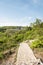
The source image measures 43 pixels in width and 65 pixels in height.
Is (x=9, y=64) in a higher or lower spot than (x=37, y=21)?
lower

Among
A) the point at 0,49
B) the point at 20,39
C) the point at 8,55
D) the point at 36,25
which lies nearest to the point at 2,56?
the point at 8,55

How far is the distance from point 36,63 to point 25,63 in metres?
0.72

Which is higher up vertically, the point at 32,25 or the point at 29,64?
the point at 32,25

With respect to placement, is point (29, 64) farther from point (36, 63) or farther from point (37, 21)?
point (37, 21)

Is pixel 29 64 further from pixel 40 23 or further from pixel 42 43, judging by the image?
pixel 40 23

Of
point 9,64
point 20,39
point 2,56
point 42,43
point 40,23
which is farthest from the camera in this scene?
point 40,23

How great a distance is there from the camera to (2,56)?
12516 millimetres

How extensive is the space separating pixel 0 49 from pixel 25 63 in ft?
23.1

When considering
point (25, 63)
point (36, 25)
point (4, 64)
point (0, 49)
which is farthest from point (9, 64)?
point (36, 25)

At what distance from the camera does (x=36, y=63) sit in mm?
8656

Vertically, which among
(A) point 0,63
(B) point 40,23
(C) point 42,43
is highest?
(B) point 40,23

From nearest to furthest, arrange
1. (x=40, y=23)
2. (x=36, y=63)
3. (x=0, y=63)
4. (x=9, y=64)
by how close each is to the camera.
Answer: (x=36, y=63) < (x=9, y=64) < (x=0, y=63) < (x=40, y=23)

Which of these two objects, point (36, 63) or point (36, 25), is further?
point (36, 25)

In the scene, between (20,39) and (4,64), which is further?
(20,39)
